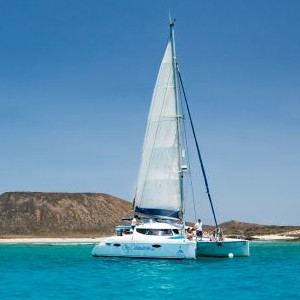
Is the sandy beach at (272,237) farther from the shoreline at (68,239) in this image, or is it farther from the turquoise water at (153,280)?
the turquoise water at (153,280)

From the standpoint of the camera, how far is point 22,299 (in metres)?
24.2

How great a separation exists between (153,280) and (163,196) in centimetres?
1348

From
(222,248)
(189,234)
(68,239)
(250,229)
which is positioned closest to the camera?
(189,234)

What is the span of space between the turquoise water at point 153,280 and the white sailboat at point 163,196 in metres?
1.22

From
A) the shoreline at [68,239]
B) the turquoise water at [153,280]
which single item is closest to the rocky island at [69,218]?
the shoreline at [68,239]

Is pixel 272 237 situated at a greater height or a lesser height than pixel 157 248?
greater

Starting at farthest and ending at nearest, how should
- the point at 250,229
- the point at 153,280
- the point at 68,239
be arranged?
the point at 250,229 < the point at 68,239 < the point at 153,280

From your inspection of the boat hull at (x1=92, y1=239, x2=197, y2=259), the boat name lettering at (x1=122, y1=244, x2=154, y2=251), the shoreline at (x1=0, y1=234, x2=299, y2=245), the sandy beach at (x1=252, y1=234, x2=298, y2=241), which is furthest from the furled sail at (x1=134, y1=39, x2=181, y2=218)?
the sandy beach at (x1=252, y1=234, x2=298, y2=241)

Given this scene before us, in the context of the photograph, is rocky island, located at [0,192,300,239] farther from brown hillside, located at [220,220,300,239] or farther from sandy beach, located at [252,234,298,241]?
sandy beach, located at [252,234,298,241]

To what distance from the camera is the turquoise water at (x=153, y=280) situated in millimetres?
25656

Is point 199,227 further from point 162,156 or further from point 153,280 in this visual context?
point 153,280

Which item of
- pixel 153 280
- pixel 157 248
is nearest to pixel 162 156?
pixel 157 248

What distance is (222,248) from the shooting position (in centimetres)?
4541

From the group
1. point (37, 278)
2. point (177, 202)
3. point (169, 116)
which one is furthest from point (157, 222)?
point (37, 278)
